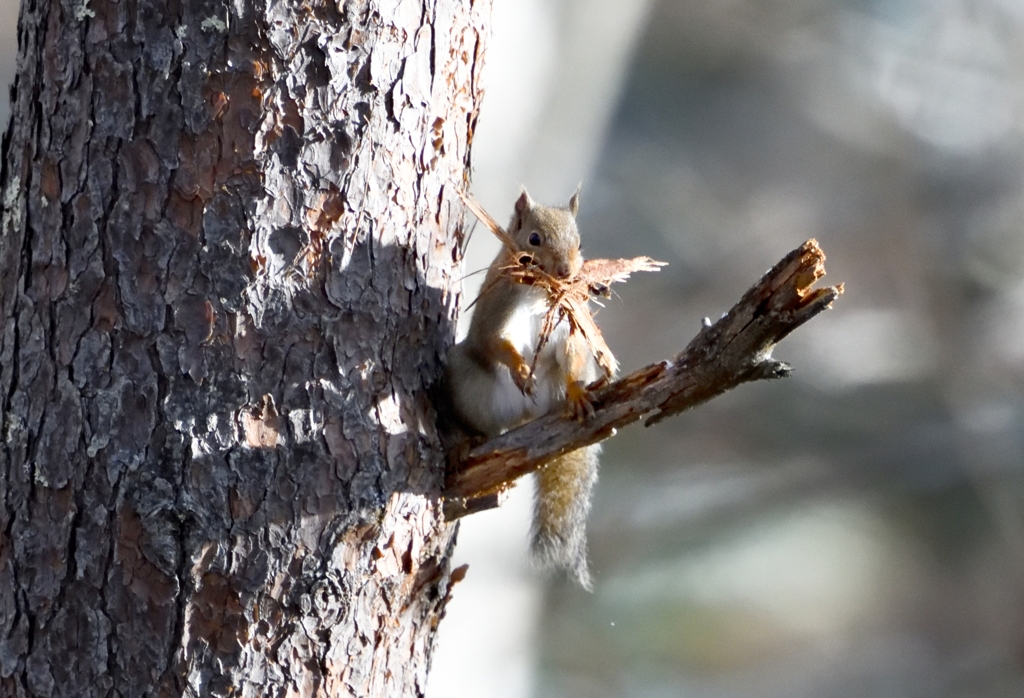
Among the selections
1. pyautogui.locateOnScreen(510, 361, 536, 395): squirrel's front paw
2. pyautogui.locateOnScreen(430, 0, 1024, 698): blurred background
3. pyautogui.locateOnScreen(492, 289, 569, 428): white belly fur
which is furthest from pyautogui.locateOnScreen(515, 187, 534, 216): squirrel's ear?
pyautogui.locateOnScreen(430, 0, 1024, 698): blurred background

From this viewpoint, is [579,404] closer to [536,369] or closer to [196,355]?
[536,369]

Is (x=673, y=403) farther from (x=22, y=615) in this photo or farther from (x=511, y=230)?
(x=22, y=615)

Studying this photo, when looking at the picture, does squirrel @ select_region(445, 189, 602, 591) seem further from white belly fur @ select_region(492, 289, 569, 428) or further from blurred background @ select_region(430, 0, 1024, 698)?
blurred background @ select_region(430, 0, 1024, 698)

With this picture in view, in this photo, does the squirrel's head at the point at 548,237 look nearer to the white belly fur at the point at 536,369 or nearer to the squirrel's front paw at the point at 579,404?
the white belly fur at the point at 536,369

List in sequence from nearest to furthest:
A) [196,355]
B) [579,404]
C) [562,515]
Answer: [196,355]
[579,404]
[562,515]

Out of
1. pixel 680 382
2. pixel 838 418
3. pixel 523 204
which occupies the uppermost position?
pixel 838 418

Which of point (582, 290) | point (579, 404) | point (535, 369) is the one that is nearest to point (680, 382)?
point (579, 404)

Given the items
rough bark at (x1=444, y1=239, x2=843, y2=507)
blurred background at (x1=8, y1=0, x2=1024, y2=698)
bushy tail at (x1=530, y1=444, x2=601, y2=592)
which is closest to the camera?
rough bark at (x1=444, y1=239, x2=843, y2=507)
